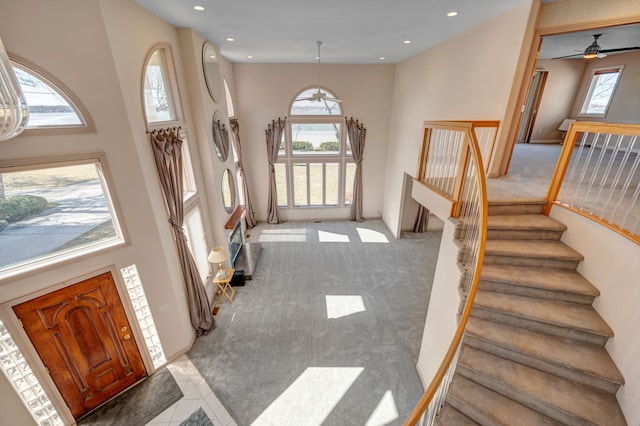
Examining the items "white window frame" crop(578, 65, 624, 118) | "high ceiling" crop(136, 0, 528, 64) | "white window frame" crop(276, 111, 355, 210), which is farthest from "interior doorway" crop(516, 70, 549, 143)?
"white window frame" crop(276, 111, 355, 210)

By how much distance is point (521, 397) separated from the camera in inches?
84.9

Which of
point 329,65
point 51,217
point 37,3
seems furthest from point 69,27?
point 329,65

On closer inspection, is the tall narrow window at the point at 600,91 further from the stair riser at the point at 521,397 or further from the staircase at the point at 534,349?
the stair riser at the point at 521,397

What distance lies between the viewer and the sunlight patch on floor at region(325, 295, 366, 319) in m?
5.22

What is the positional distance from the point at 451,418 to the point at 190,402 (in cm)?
337

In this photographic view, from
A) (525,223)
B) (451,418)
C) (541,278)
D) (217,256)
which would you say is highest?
(525,223)

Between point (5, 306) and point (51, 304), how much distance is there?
36 centimetres

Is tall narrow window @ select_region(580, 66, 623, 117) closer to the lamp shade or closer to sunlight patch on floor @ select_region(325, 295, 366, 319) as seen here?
sunlight patch on floor @ select_region(325, 295, 366, 319)

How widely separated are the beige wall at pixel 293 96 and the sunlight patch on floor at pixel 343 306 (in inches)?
190

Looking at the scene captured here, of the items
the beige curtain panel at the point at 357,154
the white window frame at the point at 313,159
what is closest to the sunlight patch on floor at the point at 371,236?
the beige curtain panel at the point at 357,154

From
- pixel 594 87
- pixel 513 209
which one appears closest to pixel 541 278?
pixel 513 209

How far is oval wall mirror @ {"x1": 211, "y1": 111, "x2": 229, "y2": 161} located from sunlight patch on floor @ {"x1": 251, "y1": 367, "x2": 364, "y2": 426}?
4597 mm

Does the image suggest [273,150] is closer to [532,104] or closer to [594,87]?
[532,104]

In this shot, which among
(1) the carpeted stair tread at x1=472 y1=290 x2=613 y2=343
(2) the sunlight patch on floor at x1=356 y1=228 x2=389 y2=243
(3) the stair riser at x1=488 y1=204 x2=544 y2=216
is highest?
(3) the stair riser at x1=488 y1=204 x2=544 y2=216
